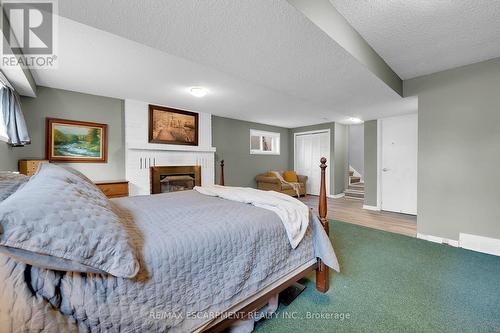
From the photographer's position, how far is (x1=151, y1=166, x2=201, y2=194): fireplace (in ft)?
14.4

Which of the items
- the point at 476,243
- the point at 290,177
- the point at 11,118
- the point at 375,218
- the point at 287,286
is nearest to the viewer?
the point at 287,286

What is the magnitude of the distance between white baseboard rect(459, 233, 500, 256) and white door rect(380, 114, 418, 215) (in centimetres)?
172

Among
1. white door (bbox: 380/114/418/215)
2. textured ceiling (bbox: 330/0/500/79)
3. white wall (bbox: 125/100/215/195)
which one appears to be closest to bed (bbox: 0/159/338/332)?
textured ceiling (bbox: 330/0/500/79)

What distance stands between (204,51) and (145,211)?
147cm

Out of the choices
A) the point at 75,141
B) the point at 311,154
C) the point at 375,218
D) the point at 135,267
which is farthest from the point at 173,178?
the point at 311,154

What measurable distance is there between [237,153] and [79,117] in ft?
11.6

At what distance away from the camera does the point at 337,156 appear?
6.46 meters

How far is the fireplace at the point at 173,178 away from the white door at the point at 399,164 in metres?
4.27

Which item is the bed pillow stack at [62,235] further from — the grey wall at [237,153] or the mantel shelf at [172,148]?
the grey wall at [237,153]

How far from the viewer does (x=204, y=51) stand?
191 cm

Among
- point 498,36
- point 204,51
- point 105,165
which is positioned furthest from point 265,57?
point 105,165

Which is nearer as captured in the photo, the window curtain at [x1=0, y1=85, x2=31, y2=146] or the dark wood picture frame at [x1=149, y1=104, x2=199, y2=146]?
the window curtain at [x1=0, y1=85, x2=31, y2=146]

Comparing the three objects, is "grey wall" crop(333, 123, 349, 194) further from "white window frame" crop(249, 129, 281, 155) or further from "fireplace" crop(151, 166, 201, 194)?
"fireplace" crop(151, 166, 201, 194)

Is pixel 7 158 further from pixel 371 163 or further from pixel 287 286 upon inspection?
pixel 371 163
